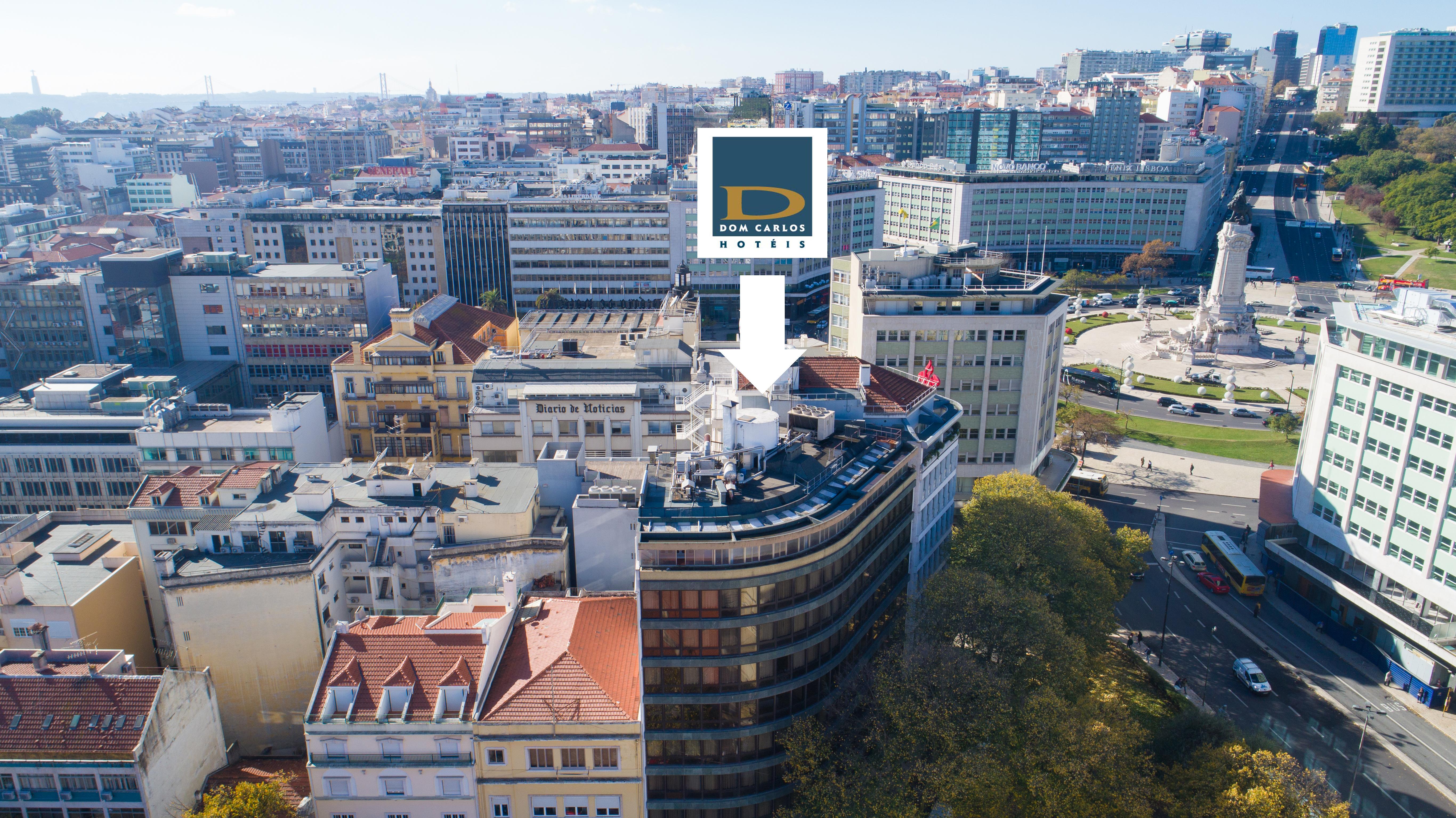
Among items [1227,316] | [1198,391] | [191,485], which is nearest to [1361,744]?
[191,485]

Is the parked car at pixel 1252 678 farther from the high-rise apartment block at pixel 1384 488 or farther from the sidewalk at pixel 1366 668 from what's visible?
the high-rise apartment block at pixel 1384 488

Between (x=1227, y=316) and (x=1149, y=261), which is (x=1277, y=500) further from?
(x=1149, y=261)

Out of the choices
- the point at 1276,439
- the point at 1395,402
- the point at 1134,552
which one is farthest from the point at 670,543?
the point at 1276,439

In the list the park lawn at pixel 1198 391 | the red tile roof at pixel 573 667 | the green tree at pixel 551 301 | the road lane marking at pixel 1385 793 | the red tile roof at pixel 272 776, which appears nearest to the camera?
the red tile roof at pixel 573 667

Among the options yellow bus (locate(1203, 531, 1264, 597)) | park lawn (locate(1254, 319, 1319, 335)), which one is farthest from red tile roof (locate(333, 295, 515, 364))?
park lawn (locate(1254, 319, 1319, 335))

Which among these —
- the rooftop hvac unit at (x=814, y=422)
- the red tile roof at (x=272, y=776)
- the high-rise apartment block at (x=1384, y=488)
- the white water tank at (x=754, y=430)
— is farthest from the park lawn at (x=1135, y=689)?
the red tile roof at (x=272, y=776)

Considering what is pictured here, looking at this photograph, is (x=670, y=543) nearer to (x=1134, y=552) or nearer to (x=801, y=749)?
(x=801, y=749)
